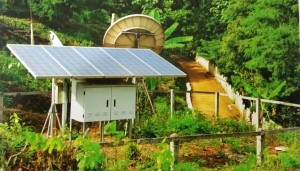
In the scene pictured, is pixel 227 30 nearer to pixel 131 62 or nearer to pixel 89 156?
pixel 131 62

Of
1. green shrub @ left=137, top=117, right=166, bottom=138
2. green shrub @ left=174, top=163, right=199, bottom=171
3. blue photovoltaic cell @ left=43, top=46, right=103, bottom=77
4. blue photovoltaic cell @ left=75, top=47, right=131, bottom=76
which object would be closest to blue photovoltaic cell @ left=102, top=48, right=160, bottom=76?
blue photovoltaic cell @ left=75, top=47, right=131, bottom=76

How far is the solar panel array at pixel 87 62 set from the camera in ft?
21.1

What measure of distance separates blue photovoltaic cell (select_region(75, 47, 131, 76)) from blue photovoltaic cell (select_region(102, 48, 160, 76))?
0.14 metres

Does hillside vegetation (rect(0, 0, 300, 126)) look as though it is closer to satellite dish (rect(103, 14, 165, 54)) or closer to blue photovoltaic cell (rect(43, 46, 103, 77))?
satellite dish (rect(103, 14, 165, 54))

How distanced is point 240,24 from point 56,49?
29.0 ft

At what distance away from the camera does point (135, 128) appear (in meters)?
8.80

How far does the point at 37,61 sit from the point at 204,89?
11183 millimetres

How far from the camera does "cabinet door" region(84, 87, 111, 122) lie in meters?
6.85

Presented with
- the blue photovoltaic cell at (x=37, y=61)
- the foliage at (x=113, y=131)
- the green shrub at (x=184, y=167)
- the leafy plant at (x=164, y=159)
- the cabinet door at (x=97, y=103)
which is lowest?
the green shrub at (x=184, y=167)

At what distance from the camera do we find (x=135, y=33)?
9.34 metres

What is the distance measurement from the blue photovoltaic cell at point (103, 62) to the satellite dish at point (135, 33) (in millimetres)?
1556

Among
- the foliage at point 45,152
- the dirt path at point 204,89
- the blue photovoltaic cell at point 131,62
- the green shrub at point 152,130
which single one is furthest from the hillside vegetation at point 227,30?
the foliage at point 45,152

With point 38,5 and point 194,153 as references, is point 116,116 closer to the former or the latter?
point 194,153

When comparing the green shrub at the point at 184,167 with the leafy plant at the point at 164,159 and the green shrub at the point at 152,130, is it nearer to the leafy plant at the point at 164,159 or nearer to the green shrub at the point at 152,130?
the leafy plant at the point at 164,159
